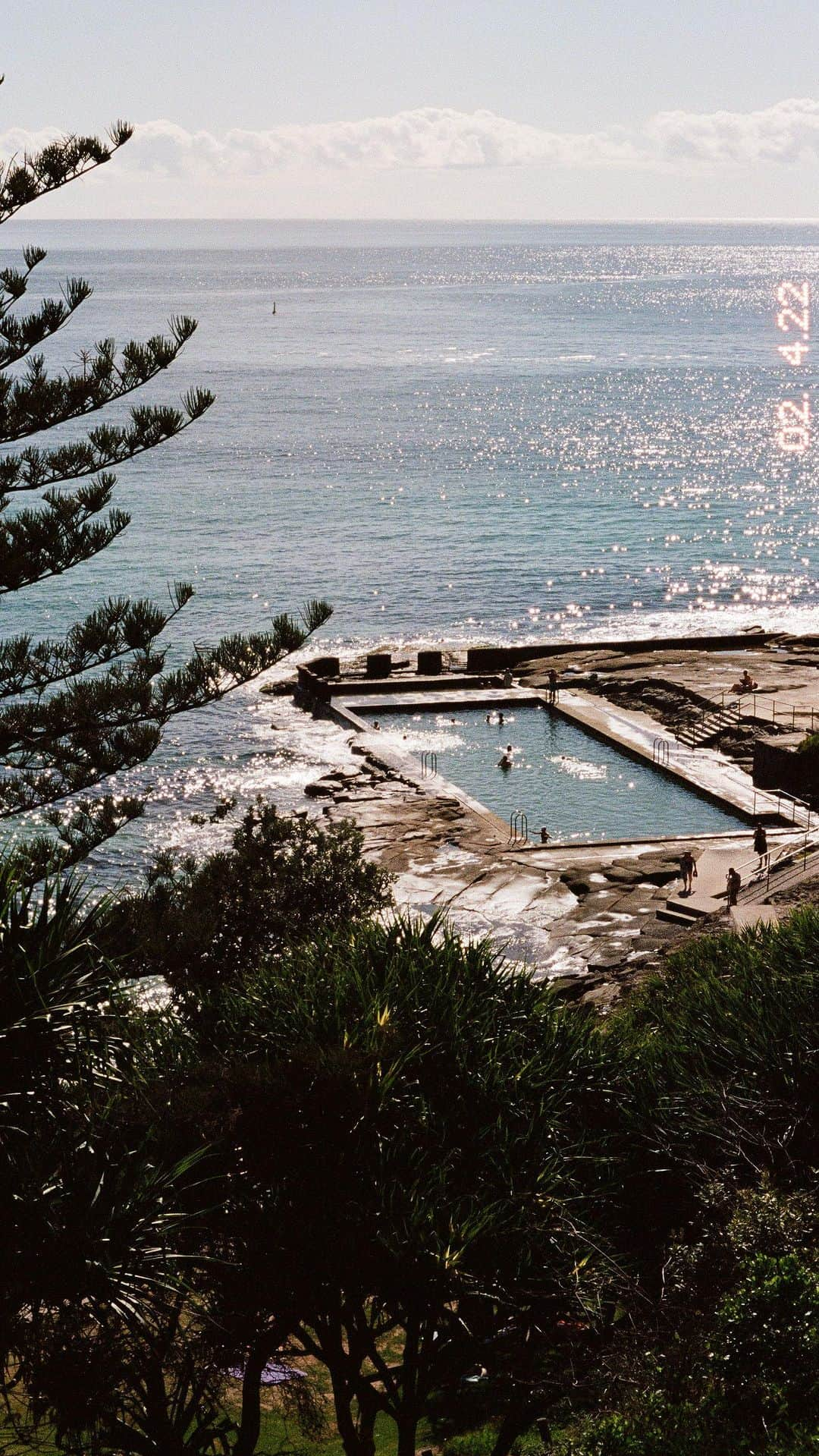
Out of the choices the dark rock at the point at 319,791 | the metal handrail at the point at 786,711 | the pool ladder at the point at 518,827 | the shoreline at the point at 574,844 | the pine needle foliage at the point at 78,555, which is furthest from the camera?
the metal handrail at the point at 786,711

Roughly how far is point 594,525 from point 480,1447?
6502 cm

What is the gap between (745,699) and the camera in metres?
39.2

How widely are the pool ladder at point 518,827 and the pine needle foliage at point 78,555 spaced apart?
13.6m

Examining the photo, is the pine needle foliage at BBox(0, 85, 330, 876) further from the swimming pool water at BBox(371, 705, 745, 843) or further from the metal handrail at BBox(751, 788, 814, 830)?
the metal handrail at BBox(751, 788, 814, 830)

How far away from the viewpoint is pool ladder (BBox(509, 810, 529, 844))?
30.7 metres

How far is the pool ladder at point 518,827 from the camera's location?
3066 centimetres

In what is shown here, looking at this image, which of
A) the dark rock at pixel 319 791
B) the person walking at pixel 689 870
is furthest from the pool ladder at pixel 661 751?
the person walking at pixel 689 870

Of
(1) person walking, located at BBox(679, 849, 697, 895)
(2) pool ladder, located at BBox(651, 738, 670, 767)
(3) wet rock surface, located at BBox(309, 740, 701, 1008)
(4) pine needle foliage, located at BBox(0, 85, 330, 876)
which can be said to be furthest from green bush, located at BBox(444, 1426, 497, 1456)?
(2) pool ladder, located at BBox(651, 738, 670, 767)

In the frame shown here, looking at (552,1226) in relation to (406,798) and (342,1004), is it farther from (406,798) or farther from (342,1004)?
(406,798)

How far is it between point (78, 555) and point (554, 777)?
19453mm

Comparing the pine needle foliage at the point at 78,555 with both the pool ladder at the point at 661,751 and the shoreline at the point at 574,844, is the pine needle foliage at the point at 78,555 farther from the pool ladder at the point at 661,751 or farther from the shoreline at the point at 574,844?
the pool ladder at the point at 661,751

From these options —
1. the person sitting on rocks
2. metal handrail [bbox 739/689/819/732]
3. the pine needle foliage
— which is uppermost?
the pine needle foliage

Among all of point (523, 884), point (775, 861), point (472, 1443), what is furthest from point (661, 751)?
point (472, 1443)

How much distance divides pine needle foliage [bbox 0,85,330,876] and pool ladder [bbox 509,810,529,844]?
535 inches
